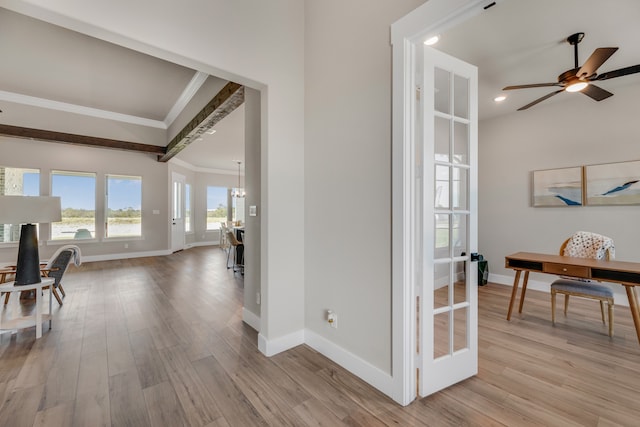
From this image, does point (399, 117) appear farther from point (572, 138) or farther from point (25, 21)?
point (25, 21)

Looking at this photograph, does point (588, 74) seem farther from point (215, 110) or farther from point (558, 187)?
point (215, 110)

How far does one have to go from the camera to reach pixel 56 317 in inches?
123

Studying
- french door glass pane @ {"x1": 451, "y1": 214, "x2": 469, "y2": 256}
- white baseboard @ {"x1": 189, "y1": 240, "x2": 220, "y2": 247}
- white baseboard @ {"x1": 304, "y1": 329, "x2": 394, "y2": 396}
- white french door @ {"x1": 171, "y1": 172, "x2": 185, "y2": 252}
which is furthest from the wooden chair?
white baseboard @ {"x1": 189, "y1": 240, "x2": 220, "y2": 247}

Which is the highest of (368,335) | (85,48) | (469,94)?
(85,48)

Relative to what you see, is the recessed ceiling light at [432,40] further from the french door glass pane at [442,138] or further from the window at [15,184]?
the window at [15,184]

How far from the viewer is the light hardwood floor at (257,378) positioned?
160cm

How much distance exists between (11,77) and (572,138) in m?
8.92

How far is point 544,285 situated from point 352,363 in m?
3.88

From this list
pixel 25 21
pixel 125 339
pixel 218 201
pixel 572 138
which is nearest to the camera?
pixel 125 339

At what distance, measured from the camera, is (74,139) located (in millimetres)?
5641

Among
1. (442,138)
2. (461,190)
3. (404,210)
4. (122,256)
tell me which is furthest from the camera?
(122,256)

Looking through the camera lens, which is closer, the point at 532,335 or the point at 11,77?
the point at 532,335

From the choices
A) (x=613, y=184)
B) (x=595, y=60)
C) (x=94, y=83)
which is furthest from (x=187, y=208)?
(x=613, y=184)

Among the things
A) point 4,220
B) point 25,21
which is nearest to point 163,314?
point 4,220
